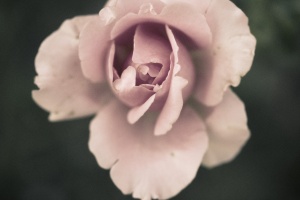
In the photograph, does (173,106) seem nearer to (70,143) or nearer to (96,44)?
(96,44)

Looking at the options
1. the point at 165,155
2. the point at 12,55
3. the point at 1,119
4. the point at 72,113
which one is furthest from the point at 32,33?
the point at 165,155

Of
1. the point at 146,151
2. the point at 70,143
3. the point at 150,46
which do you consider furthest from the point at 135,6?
the point at 70,143

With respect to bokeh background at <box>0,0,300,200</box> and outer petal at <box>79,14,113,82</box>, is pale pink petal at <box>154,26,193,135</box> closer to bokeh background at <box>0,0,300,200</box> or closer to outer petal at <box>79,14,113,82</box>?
outer petal at <box>79,14,113,82</box>

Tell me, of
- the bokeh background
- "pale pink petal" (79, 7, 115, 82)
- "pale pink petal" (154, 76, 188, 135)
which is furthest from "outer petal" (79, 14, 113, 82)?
the bokeh background

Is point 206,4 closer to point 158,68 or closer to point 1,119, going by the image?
point 158,68

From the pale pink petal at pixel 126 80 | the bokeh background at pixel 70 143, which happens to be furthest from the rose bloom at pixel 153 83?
the bokeh background at pixel 70 143

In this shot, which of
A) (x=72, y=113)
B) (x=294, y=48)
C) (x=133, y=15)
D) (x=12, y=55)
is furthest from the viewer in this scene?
(x=12, y=55)
